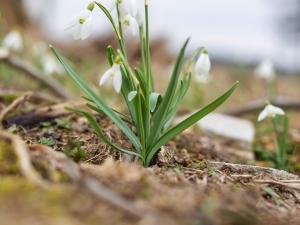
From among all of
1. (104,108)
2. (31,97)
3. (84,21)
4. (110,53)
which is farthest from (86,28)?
(31,97)

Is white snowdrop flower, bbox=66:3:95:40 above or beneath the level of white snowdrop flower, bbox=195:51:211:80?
above

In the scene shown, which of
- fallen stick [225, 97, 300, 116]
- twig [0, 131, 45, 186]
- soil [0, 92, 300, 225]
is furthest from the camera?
fallen stick [225, 97, 300, 116]

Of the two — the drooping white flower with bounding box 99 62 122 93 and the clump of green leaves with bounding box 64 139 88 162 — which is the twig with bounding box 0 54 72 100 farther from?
the drooping white flower with bounding box 99 62 122 93

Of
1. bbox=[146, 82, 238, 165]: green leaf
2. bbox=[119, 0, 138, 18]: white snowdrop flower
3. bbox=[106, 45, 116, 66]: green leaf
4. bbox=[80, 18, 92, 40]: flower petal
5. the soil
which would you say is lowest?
the soil

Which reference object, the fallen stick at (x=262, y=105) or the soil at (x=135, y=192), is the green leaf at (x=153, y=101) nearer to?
the soil at (x=135, y=192)

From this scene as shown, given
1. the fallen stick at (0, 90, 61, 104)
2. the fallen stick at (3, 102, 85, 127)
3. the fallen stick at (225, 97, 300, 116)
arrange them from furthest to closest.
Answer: the fallen stick at (225, 97, 300, 116)
the fallen stick at (0, 90, 61, 104)
the fallen stick at (3, 102, 85, 127)

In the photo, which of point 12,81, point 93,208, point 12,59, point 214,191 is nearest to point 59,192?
point 93,208

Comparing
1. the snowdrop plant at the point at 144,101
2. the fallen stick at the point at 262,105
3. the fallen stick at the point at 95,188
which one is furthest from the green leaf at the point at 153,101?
the fallen stick at the point at 262,105

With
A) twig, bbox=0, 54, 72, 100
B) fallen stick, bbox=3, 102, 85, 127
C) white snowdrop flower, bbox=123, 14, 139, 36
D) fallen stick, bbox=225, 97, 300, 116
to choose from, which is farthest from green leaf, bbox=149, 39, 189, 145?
fallen stick, bbox=225, 97, 300, 116
